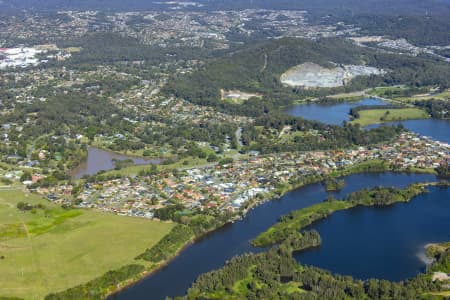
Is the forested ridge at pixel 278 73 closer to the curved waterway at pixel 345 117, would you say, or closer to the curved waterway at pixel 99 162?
the curved waterway at pixel 345 117

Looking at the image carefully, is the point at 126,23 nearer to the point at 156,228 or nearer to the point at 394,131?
the point at 394,131

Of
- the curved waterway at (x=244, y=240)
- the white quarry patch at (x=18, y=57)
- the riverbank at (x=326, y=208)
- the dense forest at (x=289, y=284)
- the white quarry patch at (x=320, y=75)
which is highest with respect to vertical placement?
the dense forest at (x=289, y=284)

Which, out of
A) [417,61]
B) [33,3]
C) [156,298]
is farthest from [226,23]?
[156,298]

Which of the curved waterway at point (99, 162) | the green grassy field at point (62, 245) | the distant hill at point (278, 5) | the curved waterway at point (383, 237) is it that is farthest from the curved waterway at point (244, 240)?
the distant hill at point (278, 5)

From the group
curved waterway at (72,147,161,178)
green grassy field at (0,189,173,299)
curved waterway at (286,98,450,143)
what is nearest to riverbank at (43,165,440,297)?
green grassy field at (0,189,173,299)

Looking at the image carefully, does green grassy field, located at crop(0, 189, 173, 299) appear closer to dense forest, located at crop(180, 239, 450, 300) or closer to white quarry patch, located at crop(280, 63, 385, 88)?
dense forest, located at crop(180, 239, 450, 300)
